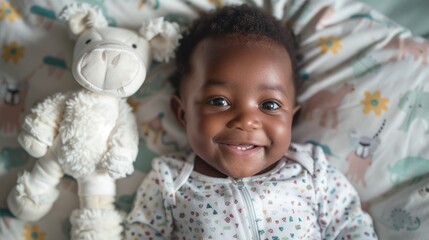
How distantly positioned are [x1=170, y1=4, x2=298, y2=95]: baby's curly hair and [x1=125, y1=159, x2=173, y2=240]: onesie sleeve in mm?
255

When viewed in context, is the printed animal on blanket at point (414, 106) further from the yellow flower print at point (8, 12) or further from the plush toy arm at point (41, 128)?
the yellow flower print at point (8, 12)

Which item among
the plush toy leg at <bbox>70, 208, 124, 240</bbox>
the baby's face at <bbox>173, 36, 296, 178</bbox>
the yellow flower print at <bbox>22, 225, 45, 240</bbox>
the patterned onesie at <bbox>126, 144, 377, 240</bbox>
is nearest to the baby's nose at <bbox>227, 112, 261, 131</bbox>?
the baby's face at <bbox>173, 36, 296, 178</bbox>

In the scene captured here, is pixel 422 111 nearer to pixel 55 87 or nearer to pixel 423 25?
pixel 423 25

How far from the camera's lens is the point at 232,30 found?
122cm

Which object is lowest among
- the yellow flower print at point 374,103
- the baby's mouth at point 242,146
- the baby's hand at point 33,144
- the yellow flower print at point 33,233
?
the yellow flower print at point 33,233

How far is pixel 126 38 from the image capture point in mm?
1245

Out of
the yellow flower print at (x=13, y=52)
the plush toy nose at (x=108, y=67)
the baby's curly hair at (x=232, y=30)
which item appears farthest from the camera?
the yellow flower print at (x=13, y=52)

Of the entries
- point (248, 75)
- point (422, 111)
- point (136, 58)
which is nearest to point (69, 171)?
point (136, 58)

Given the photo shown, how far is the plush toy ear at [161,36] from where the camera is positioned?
126cm

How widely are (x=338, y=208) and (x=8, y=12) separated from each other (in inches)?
41.1

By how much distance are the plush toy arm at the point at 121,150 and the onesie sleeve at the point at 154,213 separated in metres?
0.11

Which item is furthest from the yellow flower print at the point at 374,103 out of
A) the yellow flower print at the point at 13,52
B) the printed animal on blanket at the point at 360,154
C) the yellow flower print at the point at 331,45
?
the yellow flower print at the point at 13,52

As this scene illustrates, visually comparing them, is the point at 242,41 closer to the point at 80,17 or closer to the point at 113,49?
the point at 113,49

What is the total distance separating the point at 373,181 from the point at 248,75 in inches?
18.0
